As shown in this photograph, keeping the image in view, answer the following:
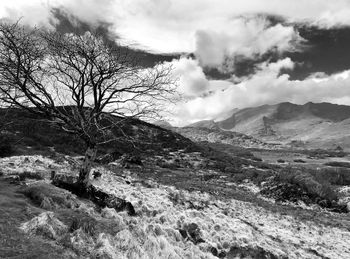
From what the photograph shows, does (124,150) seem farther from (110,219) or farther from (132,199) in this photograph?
(110,219)

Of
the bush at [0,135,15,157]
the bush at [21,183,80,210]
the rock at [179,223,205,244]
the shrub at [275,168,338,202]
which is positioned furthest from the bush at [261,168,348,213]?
the bush at [0,135,15,157]

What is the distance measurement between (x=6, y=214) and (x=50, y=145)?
2911 centimetres

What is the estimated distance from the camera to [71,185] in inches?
552

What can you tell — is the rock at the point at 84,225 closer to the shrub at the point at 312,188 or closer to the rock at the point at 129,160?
the shrub at the point at 312,188

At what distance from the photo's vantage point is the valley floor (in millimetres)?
8164

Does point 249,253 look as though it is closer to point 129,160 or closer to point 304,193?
point 304,193

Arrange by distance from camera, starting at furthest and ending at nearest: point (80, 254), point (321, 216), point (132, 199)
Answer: point (321, 216) < point (132, 199) < point (80, 254)

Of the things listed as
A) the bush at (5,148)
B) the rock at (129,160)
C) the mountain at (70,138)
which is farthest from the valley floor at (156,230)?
the rock at (129,160)

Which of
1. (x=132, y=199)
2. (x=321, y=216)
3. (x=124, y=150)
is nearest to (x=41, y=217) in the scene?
(x=132, y=199)

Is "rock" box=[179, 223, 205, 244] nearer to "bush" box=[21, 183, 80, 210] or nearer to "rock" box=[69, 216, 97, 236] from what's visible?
"rock" box=[69, 216, 97, 236]

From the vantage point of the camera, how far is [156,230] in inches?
431

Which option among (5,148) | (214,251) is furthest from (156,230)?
(5,148)

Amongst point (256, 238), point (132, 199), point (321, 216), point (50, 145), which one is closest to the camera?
point (256, 238)

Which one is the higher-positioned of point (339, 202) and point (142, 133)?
point (142, 133)
